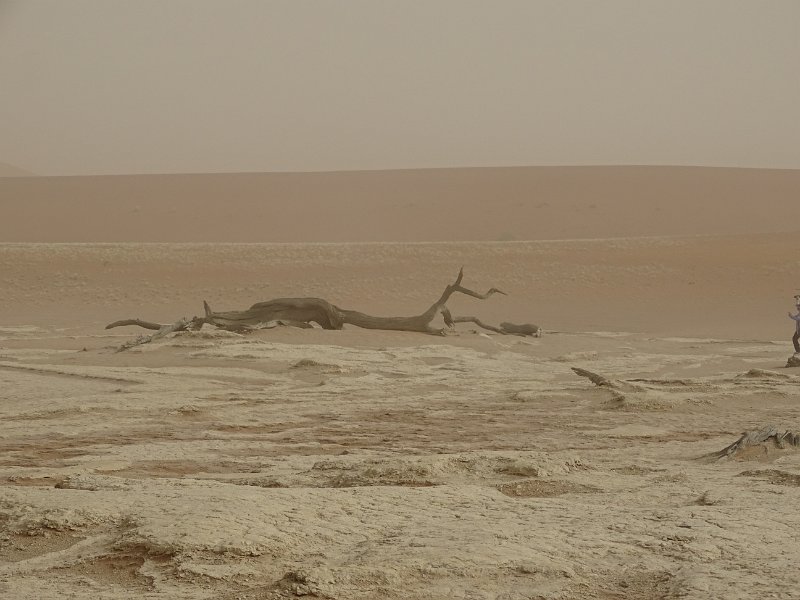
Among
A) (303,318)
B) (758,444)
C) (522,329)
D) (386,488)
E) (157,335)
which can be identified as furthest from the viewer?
(522,329)

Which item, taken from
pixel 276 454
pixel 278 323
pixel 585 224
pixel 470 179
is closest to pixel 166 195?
pixel 470 179

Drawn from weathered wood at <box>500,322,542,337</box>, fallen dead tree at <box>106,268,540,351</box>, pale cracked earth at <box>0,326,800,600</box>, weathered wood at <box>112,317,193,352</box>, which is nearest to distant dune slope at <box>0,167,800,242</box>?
weathered wood at <box>500,322,542,337</box>

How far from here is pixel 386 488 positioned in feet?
19.8

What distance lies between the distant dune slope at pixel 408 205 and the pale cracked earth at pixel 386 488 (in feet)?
129

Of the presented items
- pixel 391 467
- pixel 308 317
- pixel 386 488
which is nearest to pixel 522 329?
pixel 308 317

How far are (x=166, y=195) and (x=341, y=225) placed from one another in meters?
13.3

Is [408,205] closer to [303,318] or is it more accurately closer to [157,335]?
[303,318]

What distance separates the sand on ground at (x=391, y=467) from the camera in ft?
14.6

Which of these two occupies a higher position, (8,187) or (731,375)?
(8,187)

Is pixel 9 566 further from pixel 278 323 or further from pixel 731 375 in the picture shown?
pixel 278 323

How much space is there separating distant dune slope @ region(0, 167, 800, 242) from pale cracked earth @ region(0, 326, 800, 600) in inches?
1542

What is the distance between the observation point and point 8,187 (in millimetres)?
66875

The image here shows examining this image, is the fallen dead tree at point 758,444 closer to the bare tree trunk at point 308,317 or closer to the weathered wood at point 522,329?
Answer: the bare tree trunk at point 308,317

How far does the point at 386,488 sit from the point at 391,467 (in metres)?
0.57
